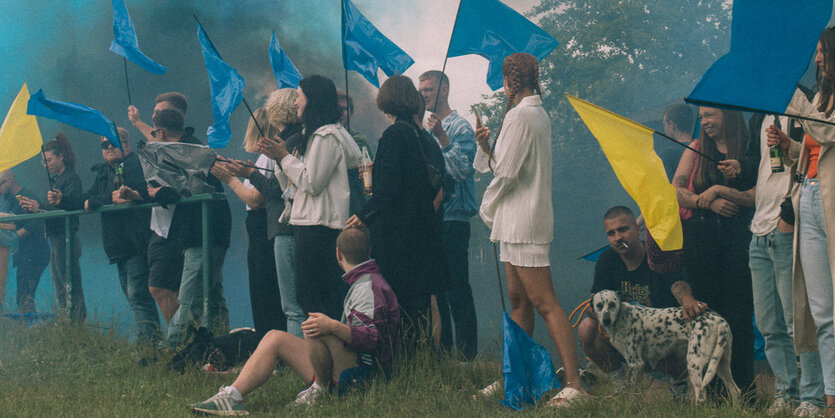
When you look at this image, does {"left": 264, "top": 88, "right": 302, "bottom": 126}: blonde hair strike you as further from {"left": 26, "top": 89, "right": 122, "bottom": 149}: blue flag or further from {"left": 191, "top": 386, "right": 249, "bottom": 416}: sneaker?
{"left": 191, "top": 386, "right": 249, "bottom": 416}: sneaker

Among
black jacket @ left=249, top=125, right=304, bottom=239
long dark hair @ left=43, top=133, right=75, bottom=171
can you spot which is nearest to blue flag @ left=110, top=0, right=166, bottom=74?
long dark hair @ left=43, top=133, right=75, bottom=171

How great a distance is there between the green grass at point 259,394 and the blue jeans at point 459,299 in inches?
26.9

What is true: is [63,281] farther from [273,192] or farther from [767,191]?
[767,191]

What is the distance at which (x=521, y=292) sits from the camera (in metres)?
4.34

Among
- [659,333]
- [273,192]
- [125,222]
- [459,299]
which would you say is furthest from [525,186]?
[125,222]

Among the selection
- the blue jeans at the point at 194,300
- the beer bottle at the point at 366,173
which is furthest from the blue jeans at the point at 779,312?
the blue jeans at the point at 194,300

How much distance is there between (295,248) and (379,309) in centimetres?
82

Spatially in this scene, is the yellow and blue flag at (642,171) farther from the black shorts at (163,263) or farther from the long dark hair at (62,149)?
the long dark hair at (62,149)

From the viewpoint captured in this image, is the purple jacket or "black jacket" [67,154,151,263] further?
"black jacket" [67,154,151,263]

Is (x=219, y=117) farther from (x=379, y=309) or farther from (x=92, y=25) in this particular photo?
(x=92, y=25)

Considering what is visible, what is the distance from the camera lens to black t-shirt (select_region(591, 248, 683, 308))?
4660 millimetres

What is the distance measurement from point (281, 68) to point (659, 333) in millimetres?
3848

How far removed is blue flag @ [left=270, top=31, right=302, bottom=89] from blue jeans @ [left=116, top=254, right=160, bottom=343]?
183 centimetres

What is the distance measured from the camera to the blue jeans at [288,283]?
5168mm
